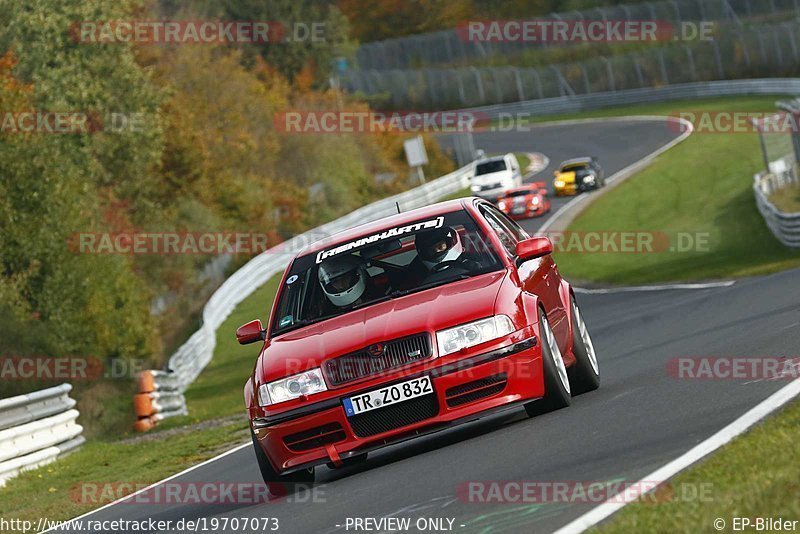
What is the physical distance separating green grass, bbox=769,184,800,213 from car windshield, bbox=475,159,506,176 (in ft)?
61.4

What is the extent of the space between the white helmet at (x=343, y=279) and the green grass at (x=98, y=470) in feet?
10.2

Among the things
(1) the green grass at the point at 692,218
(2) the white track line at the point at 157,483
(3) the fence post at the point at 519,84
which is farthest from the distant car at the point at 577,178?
(3) the fence post at the point at 519,84

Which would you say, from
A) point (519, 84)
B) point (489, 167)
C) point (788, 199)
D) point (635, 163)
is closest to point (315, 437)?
point (788, 199)

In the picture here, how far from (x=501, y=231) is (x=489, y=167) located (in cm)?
4335

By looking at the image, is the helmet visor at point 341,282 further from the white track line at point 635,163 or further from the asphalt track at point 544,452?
the white track line at point 635,163

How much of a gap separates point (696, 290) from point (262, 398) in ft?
52.8

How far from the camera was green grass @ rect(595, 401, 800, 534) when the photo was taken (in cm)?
548

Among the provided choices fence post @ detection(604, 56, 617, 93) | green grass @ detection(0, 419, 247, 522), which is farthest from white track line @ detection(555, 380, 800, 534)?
fence post @ detection(604, 56, 617, 93)

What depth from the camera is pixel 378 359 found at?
8969 millimetres

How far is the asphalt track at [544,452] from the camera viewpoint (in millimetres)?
7125

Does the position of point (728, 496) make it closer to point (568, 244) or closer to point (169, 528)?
point (169, 528)

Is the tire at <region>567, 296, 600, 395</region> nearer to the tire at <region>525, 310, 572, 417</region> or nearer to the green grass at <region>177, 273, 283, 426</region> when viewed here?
the tire at <region>525, 310, 572, 417</region>

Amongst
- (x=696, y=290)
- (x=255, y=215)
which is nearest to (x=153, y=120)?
(x=255, y=215)

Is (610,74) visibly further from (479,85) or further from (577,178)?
(577,178)
